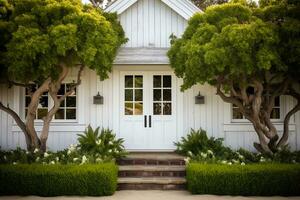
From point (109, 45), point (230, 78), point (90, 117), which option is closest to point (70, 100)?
point (90, 117)

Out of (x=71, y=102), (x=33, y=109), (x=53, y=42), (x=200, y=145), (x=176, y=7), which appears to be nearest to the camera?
(x=53, y=42)

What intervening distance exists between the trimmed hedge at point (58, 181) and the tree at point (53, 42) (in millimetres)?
1966

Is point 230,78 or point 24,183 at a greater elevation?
point 230,78

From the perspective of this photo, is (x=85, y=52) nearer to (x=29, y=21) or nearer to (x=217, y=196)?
(x=29, y=21)

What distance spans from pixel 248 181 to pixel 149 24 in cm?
532

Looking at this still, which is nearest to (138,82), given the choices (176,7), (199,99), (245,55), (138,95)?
(138,95)

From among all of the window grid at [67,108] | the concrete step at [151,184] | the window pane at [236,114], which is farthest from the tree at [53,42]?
the window pane at [236,114]

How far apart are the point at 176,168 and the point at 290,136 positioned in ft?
12.4

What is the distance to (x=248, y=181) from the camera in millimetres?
9336

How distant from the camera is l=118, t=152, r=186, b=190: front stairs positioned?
1003 centimetres

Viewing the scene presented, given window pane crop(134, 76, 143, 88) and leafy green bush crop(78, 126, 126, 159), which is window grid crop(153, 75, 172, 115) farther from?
leafy green bush crop(78, 126, 126, 159)

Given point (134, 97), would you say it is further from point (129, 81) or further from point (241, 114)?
point (241, 114)

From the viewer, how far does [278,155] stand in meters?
10.6

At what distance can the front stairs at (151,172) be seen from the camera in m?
10.0
